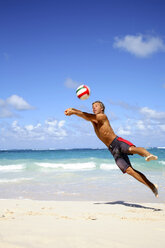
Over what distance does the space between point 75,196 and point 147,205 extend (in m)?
2.19

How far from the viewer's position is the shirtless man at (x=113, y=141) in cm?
573

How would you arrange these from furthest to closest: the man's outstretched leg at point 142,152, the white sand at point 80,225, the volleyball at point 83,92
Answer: the volleyball at point 83,92 < the man's outstretched leg at point 142,152 < the white sand at point 80,225

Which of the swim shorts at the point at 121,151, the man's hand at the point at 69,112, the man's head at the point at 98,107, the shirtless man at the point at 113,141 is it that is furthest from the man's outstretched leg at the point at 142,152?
the man's hand at the point at 69,112

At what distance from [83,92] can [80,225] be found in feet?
9.48

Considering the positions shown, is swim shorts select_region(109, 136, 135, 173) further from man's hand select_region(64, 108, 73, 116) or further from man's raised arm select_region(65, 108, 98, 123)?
man's hand select_region(64, 108, 73, 116)

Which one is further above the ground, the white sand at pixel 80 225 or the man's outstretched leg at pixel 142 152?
the man's outstretched leg at pixel 142 152

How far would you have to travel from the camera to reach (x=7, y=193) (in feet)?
26.3

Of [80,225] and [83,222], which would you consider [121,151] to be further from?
[80,225]

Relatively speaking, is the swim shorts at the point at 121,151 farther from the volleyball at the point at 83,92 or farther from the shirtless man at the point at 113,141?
the volleyball at the point at 83,92

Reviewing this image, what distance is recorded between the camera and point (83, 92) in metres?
5.90

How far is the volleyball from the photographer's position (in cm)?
589

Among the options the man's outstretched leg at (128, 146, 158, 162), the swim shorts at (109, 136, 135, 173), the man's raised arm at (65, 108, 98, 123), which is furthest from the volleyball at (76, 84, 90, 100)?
the man's outstretched leg at (128, 146, 158, 162)

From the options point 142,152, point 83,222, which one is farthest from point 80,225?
point 142,152

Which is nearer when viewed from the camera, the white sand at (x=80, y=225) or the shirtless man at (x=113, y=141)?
the white sand at (x=80, y=225)
